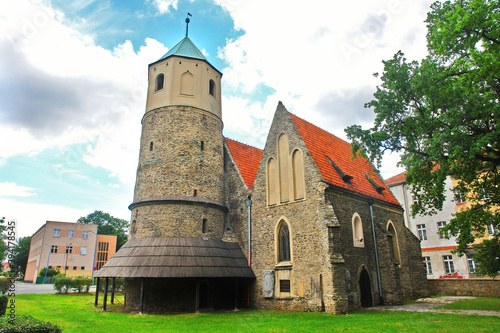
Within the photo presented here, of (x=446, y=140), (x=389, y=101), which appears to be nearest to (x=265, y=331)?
(x=446, y=140)

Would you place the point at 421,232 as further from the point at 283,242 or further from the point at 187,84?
the point at 187,84

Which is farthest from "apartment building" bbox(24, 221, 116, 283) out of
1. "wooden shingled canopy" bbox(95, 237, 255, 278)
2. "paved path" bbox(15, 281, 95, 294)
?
"wooden shingled canopy" bbox(95, 237, 255, 278)

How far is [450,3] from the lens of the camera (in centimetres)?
1473

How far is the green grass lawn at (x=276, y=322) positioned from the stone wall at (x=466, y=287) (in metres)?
12.6

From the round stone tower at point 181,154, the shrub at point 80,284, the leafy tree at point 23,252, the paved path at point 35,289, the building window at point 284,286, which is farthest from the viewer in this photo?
the leafy tree at point 23,252

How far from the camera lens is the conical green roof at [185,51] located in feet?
80.9

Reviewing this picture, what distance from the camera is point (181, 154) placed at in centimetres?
2197

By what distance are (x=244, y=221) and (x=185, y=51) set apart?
13.3 m

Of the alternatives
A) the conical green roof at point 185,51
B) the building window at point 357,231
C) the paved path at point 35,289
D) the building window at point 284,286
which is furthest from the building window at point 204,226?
the paved path at point 35,289

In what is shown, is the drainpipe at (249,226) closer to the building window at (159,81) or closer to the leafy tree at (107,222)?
the building window at (159,81)

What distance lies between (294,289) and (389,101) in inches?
434

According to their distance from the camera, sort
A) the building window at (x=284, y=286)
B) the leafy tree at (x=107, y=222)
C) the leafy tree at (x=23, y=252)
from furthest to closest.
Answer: the leafy tree at (x=107, y=222) < the leafy tree at (x=23, y=252) < the building window at (x=284, y=286)

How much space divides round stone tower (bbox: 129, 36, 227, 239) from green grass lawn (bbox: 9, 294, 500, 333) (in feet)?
17.7

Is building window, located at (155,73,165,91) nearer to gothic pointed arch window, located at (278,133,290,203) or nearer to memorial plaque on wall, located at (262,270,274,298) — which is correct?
gothic pointed arch window, located at (278,133,290,203)
